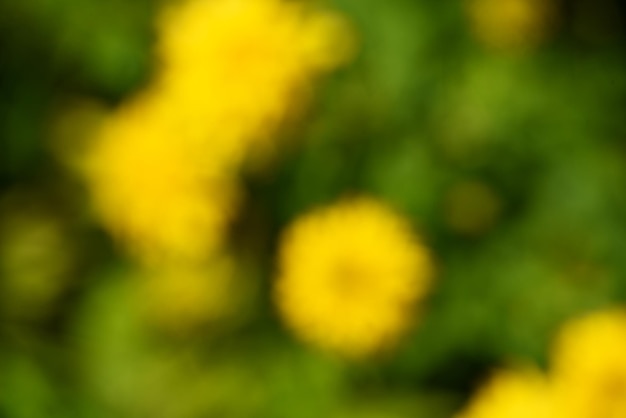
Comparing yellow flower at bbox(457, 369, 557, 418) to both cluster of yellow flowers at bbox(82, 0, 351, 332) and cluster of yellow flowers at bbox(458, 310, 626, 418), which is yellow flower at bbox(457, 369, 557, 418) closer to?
cluster of yellow flowers at bbox(458, 310, 626, 418)

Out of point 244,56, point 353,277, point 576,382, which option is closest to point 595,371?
point 576,382

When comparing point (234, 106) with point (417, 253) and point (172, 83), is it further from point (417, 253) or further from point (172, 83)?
point (417, 253)

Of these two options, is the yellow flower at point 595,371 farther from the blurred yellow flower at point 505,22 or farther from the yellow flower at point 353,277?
the blurred yellow flower at point 505,22

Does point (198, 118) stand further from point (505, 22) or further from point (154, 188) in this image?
point (505, 22)

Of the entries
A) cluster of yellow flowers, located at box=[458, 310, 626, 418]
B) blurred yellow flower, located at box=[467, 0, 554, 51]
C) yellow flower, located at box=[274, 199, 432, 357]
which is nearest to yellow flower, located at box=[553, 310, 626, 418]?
cluster of yellow flowers, located at box=[458, 310, 626, 418]

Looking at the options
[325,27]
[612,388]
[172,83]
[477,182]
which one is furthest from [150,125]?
[612,388]
